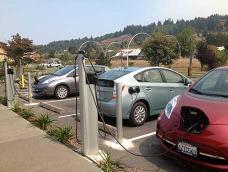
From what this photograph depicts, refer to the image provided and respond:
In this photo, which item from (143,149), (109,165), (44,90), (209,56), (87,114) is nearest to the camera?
(109,165)

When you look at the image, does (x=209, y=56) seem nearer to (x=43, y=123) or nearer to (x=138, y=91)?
(x=138, y=91)

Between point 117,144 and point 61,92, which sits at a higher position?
point 61,92

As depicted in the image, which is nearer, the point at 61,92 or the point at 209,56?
the point at 61,92

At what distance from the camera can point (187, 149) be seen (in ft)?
16.3

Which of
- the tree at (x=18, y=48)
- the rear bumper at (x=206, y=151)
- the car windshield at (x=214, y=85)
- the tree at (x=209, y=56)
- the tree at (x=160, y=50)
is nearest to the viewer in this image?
the rear bumper at (x=206, y=151)

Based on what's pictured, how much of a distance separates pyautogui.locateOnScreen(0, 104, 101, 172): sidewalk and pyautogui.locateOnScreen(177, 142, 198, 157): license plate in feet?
4.15

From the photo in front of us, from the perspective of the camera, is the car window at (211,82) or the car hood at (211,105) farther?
the car window at (211,82)

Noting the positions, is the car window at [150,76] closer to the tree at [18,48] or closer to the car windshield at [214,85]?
the car windshield at [214,85]

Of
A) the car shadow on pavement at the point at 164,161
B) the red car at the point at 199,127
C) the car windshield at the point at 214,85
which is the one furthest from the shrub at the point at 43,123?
the car windshield at the point at 214,85

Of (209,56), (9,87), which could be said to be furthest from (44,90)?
(209,56)

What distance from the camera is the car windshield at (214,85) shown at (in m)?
5.68

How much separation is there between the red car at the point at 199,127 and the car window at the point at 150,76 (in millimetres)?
2598

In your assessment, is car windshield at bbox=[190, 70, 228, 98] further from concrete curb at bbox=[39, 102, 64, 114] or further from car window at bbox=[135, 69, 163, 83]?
Answer: concrete curb at bbox=[39, 102, 64, 114]

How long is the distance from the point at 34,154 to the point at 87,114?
1231 millimetres
